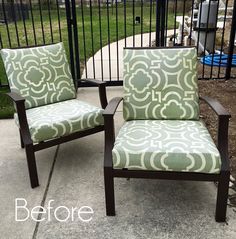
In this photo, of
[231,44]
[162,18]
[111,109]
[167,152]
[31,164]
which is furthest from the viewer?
[231,44]

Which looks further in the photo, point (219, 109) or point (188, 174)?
point (219, 109)

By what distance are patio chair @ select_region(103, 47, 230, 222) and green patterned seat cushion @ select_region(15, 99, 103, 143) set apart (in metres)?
0.35

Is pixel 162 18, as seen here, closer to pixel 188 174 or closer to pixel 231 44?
pixel 231 44

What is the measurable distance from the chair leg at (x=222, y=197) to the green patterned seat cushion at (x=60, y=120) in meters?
1.21

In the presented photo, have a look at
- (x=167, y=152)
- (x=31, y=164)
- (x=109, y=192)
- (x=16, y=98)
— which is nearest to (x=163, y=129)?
(x=167, y=152)

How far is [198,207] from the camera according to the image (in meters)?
2.34

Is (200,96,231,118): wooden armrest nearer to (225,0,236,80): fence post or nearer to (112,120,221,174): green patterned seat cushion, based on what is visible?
(112,120,221,174): green patterned seat cushion

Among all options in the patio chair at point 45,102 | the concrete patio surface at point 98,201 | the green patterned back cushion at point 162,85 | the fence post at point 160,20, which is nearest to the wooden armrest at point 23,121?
the patio chair at point 45,102

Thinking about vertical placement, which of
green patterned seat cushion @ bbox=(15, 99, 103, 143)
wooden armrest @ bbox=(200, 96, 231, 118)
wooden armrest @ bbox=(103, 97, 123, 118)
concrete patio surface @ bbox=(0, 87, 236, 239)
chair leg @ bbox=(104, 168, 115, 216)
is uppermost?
wooden armrest @ bbox=(200, 96, 231, 118)

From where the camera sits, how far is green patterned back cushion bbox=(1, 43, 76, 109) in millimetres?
3053

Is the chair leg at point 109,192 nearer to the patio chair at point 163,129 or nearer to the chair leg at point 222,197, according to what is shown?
the patio chair at point 163,129

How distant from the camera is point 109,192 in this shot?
2.24 m

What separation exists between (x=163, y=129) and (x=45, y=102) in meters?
1.31

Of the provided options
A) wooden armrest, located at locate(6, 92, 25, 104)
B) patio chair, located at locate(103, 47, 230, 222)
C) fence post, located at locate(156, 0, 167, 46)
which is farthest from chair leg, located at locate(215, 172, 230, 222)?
fence post, located at locate(156, 0, 167, 46)
